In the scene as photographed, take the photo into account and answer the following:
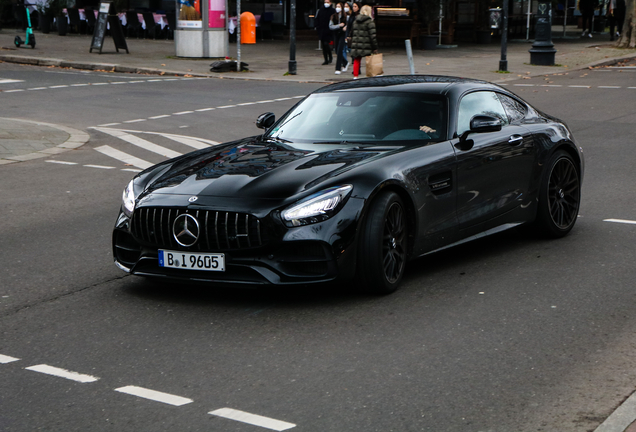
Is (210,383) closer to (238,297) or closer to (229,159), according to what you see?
(238,297)

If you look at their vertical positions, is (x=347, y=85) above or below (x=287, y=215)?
above

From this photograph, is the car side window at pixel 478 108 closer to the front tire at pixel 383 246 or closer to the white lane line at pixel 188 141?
the front tire at pixel 383 246

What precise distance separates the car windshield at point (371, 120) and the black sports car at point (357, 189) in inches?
0.4

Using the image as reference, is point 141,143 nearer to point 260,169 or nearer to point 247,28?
point 260,169

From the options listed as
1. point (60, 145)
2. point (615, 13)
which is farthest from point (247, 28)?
point (60, 145)

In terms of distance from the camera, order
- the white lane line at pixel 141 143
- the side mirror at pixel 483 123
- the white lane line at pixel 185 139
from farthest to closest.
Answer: the white lane line at pixel 185 139
the white lane line at pixel 141 143
the side mirror at pixel 483 123

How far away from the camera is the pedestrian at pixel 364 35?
2336 cm

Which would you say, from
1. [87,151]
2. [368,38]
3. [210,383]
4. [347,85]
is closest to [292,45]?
[368,38]

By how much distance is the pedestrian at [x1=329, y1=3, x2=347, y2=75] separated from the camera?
2650 centimetres

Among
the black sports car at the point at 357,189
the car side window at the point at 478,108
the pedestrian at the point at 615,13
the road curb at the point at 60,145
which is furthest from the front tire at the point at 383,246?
the pedestrian at the point at 615,13

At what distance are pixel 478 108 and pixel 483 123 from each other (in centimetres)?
64

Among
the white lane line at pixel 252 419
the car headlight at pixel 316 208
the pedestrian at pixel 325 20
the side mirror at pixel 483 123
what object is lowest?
the white lane line at pixel 252 419

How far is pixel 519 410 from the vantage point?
4238mm

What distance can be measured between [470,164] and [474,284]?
37.2 inches
